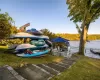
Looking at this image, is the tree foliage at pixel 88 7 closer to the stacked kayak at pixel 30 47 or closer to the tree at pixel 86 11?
the tree at pixel 86 11

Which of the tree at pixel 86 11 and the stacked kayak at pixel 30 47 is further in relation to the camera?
the tree at pixel 86 11

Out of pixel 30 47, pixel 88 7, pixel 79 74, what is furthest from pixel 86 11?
pixel 79 74

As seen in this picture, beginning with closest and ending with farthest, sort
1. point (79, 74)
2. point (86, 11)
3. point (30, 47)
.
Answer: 1. point (79, 74)
2. point (30, 47)
3. point (86, 11)

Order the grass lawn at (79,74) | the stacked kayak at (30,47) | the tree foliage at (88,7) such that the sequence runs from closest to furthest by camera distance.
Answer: the grass lawn at (79,74) < the stacked kayak at (30,47) < the tree foliage at (88,7)

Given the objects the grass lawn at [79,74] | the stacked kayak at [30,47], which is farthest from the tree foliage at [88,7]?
the grass lawn at [79,74]

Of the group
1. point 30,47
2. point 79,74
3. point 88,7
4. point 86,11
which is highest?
point 88,7

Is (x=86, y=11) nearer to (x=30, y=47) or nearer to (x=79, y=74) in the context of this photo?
(x=30, y=47)

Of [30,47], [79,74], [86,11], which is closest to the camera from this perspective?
[79,74]

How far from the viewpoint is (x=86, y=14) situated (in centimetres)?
2873

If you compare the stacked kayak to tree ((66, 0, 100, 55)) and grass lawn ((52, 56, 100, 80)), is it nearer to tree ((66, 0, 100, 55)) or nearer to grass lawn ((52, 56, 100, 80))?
grass lawn ((52, 56, 100, 80))

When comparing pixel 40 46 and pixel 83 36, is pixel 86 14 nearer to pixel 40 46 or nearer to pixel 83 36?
pixel 83 36

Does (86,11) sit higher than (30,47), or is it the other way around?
(86,11)

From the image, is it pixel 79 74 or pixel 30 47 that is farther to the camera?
pixel 30 47

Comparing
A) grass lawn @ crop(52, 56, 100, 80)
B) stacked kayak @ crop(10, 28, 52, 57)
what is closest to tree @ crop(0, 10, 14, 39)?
stacked kayak @ crop(10, 28, 52, 57)
